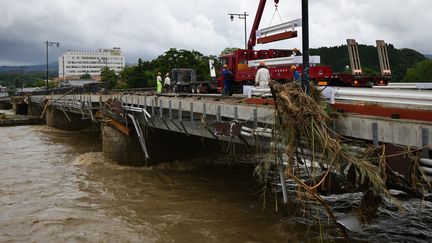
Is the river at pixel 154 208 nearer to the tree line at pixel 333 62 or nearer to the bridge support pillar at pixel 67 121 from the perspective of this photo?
the bridge support pillar at pixel 67 121

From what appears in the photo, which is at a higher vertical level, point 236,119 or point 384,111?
point 384,111

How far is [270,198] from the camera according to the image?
14.7 metres

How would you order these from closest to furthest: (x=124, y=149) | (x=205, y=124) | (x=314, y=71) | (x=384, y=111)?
(x=384, y=111), (x=205, y=124), (x=314, y=71), (x=124, y=149)

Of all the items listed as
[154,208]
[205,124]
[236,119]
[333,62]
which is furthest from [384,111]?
[333,62]

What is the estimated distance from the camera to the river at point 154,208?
11.0 metres

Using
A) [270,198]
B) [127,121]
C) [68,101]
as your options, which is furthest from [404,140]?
[68,101]

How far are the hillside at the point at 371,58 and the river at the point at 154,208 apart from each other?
68.9 meters

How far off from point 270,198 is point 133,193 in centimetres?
504

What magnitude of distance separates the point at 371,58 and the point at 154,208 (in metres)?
87.4

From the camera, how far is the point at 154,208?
14.0 meters

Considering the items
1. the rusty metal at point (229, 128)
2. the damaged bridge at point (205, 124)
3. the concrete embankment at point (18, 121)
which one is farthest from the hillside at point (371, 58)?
the rusty metal at point (229, 128)

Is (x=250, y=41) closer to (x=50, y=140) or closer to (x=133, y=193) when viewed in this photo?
(x=133, y=193)

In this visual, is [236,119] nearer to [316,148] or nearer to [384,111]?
[316,148]

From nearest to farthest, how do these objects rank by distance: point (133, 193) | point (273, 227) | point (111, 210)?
point (273, 227) < point (111, 210) < point (133, 193)
